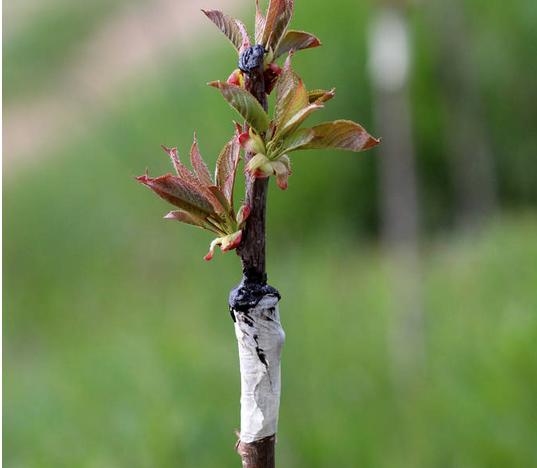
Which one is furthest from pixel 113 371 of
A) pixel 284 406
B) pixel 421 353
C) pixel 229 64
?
pixel 229 64

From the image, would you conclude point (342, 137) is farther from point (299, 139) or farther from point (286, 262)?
point (286, 262)

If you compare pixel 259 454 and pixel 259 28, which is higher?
pixel 259 28

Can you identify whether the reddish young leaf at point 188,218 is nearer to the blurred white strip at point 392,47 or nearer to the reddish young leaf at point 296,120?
the reddish young leaf at point 296,120

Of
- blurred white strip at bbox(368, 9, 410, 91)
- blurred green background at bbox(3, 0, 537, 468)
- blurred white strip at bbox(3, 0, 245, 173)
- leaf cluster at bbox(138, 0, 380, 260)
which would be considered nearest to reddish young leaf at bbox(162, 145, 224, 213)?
leaf cluster at bbox(138, 0, 380, 260)

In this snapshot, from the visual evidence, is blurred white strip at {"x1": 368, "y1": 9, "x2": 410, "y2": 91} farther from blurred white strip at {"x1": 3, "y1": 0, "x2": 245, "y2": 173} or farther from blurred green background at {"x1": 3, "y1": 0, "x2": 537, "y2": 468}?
blurred white strip at {"x1": 3, "y1": 0, "x2": 245, "y2": 173}

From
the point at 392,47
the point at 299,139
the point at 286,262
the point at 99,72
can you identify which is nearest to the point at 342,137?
the point at 299,139

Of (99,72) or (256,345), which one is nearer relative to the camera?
(256,345)

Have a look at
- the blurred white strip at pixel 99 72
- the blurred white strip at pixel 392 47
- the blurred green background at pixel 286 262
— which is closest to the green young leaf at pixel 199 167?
the blurred green background at pixel 286 262

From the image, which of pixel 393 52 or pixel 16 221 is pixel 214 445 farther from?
pixel 16 221
